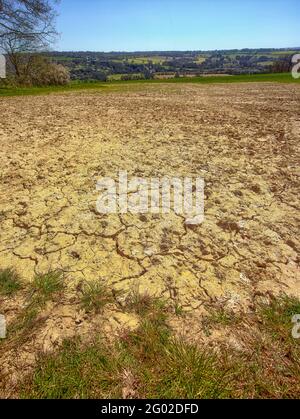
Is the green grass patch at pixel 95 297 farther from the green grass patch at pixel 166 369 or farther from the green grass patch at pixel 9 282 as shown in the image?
the green grass patch at pixel 9 282

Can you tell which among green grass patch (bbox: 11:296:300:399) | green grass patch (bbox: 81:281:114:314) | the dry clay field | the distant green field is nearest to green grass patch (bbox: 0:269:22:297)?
the dry clay field

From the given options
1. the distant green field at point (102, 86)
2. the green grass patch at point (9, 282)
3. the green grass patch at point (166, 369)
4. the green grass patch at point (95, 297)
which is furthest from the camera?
the distant green field at point (102, 86)

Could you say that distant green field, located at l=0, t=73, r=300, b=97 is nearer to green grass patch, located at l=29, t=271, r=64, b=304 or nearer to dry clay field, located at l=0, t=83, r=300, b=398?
dry clay field, located at l=0, t=83, r=300, b=398

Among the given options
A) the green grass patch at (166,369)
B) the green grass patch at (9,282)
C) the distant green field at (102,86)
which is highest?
the distant green field at (102,86)

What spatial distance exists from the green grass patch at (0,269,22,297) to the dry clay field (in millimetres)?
54

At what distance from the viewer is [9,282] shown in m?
2.13

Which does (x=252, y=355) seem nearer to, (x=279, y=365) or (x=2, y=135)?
(x=279, y=365)

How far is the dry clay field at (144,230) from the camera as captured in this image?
6.42 feet

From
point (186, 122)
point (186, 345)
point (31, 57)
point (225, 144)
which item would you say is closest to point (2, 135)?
point (186, 122)

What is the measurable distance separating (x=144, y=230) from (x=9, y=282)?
1.20 meters

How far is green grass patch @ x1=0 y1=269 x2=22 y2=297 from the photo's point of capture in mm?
2064

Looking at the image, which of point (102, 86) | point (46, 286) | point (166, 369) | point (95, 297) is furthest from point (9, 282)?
point (102, 86)

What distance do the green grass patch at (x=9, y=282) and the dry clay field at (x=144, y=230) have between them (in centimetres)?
5

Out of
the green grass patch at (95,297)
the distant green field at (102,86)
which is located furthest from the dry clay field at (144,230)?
the distant green field at (102,86)
